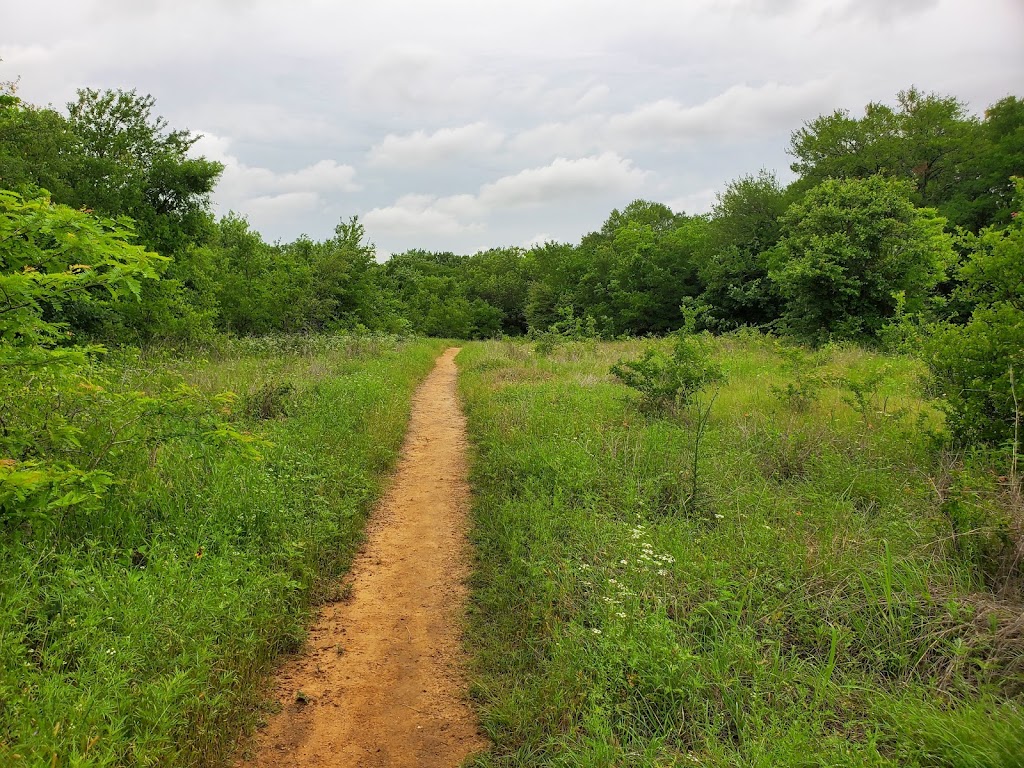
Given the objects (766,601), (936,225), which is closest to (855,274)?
(936,225)

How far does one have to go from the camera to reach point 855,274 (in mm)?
17219

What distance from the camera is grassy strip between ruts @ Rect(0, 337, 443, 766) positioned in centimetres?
276

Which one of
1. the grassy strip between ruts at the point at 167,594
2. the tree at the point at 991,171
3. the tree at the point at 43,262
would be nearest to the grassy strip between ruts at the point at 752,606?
the grassy strip between ruts at the point at 167,594

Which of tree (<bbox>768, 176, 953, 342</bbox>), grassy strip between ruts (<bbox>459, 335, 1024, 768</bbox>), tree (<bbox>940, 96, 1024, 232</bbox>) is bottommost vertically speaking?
grassy strip between ruts (<bbox>459, 335, 1024, 768</bbox>)

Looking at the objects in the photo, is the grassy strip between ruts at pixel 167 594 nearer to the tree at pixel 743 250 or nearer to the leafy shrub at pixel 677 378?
the leafy shrub at pixel 677 378

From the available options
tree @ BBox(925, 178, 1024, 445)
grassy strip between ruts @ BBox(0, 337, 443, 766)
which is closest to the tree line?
tree @ BBox(925, 178, 1024, 445)

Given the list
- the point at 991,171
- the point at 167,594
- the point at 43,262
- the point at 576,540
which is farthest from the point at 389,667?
the point at 991,171

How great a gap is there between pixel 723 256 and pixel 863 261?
16288 millimetres

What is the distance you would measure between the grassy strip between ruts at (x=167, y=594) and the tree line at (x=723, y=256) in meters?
1.78

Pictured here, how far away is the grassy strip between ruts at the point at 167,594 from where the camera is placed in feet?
9.07

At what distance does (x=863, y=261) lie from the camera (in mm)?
17109

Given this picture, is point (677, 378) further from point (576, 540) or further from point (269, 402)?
point (269, 402)

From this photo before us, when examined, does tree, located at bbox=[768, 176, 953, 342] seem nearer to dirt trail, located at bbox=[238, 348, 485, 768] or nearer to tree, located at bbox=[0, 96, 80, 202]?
dirt trail, located at bbox=[238, 348, 485, 768]

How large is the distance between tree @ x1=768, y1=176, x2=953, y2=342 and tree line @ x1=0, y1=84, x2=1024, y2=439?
6 centimetres
